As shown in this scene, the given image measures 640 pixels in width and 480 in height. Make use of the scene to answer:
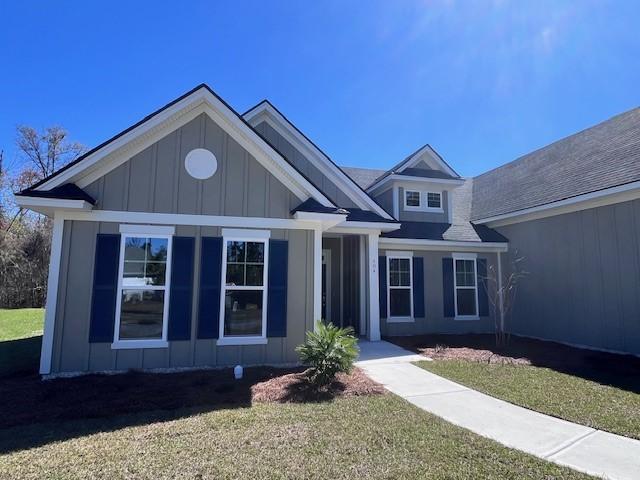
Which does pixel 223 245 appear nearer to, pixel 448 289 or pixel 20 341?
pixel 448 289

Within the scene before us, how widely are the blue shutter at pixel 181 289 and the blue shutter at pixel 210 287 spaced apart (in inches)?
8.3

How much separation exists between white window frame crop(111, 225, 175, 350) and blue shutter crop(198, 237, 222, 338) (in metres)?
0.62

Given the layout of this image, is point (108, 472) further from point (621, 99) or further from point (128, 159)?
point (621, 99)

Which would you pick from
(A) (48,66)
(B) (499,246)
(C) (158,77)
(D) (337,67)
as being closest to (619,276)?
(B) (499,246)

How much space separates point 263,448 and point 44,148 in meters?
31.3

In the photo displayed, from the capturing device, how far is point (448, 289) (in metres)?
12.4

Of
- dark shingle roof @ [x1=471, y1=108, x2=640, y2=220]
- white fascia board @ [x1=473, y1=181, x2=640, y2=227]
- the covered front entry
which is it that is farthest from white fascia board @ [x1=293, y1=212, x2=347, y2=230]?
dark shingle roof @ [x1=471, y1=108, x2=640, y2=220]

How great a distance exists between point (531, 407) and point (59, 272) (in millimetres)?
8308

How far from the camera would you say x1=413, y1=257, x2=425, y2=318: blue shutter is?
1205 cm

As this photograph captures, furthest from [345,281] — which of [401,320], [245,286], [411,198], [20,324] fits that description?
[20,324]

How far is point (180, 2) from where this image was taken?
9.13m

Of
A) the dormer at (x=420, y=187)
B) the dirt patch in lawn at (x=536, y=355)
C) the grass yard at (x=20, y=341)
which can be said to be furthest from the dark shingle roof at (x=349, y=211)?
the grass yard at (x=20, y=341)

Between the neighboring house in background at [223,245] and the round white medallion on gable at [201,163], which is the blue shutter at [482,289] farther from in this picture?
the round white medallion on gable at [201,163]

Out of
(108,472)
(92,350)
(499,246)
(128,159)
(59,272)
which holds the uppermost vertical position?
(128,159)
